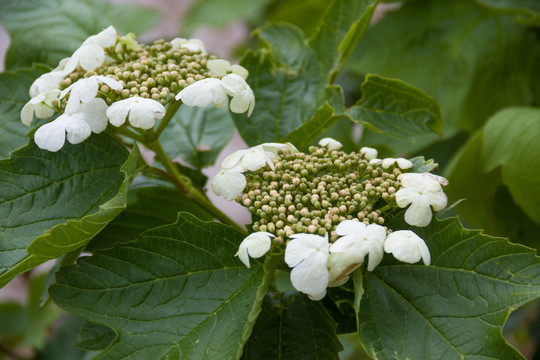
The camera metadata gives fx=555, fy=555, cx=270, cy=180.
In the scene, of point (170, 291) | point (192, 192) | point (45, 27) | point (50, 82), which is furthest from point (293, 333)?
point (45, 27)

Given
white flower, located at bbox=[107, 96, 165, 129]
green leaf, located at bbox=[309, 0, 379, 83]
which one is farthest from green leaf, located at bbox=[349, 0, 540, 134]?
white flower, located at bbox=[107, 96, 165, 129]

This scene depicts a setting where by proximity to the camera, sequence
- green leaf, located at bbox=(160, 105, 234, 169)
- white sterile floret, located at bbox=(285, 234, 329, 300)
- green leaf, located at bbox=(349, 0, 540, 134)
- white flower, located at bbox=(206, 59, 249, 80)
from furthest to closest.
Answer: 1. green leaf, located at bbox=(349, 0, 540, 134)
2. green leaf, located at bbox=(160, 105, 234, 169)
3. white flower, located at bbox=(206, 59, 249, 80)
4. white sterile floret, located at bbox=(285, 234, 329, 300)

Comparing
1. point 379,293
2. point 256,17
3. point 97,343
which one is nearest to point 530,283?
point 379,293

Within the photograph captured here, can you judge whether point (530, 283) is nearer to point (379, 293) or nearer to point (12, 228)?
point (379, 293)

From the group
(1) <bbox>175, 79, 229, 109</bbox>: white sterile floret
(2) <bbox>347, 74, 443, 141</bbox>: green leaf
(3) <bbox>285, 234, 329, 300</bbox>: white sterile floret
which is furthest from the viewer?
(2) <bbox>347, 74, 443, 141</bbox>: green leaf

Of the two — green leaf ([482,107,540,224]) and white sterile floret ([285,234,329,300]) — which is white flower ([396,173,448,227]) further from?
green leaf ([482,107,540,224])

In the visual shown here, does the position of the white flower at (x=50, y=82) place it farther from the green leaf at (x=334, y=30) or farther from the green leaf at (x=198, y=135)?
the green leaf at (x=334, y=30)
